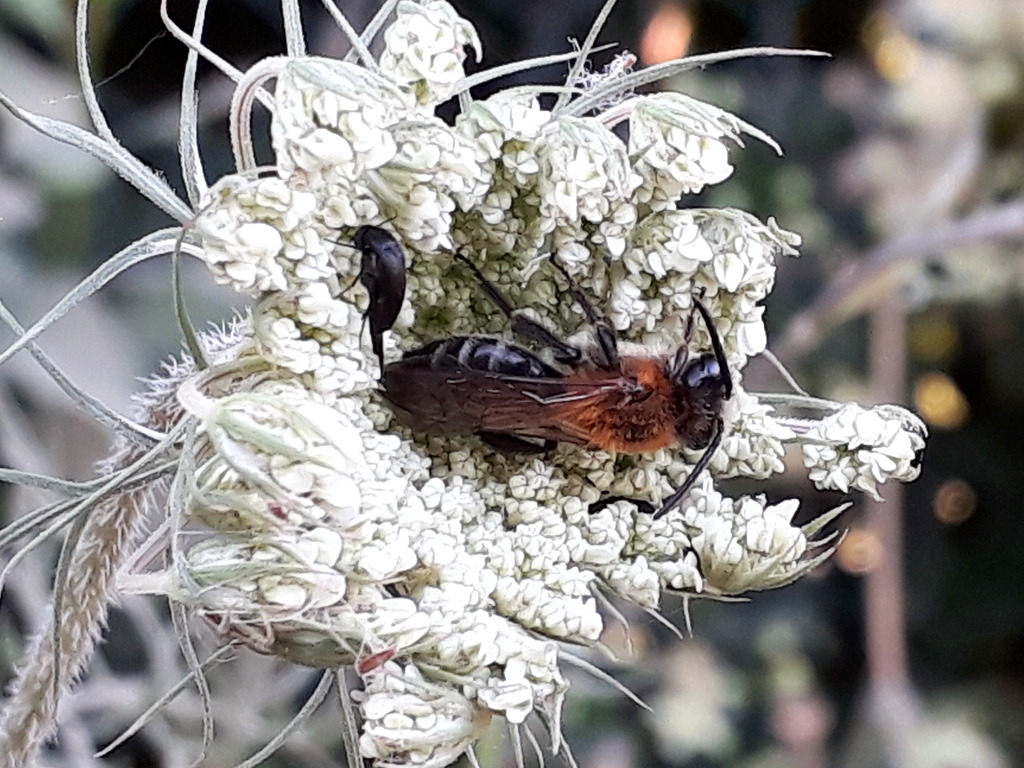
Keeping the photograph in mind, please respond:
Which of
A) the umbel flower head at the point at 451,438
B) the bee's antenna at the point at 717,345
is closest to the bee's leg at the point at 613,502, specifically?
the umbel flower head at the point at 451,438

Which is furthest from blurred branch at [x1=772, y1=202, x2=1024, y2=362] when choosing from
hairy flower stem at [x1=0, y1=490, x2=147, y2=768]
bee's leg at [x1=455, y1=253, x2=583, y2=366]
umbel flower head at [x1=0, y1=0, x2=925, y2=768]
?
hairy flower stem at [x1=0, y1=490, x2=147, y2=768]

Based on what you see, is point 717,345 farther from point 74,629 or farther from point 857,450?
point 74,629

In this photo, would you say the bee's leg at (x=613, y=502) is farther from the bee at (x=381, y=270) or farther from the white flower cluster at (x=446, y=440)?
the bee at (x=381, y=270)

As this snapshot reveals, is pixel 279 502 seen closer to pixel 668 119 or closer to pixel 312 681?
pixel 668 119

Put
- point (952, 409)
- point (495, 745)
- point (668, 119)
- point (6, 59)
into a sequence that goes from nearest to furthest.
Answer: point (668, 119) → point (495, 745) → point (6, 59) → point (952, 409)

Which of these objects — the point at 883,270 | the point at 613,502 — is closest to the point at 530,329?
the point at 613,502

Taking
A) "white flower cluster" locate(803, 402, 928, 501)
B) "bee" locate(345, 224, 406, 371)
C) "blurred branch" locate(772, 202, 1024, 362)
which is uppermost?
"bee" locate(345, 224, 406, 371)

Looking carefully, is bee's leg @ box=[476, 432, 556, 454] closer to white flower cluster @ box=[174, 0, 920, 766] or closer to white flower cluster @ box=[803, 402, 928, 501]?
white flower cluster @ box=[174, 0, 920, 766]

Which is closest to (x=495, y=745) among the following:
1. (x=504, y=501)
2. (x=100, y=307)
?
(x=504, y=501)
